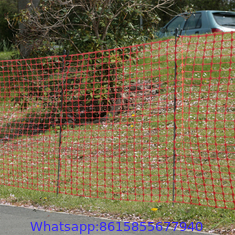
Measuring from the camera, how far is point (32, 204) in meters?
5.52

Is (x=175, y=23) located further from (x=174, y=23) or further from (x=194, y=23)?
(x=194, y=23)

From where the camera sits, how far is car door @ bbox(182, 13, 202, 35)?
39.6 ft

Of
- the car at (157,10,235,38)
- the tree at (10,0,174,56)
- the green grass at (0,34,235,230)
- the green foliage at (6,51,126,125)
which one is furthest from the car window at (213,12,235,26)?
the green grass at (0,34,235,230)

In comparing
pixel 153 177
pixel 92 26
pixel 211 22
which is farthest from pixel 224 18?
pixel 153 177

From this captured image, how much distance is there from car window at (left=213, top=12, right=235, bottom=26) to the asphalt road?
338 inches

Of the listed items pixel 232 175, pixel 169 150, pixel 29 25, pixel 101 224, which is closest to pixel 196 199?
pixel 232 175

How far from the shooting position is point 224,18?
1158 cm

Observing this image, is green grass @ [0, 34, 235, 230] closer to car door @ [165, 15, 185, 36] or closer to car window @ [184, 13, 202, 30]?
car window @ [184, 13, 202, 30]

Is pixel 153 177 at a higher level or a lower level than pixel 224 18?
lower

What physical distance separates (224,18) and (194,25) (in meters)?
1.10

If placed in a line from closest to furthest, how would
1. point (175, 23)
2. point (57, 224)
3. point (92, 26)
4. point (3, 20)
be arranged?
point (57, 224)
point (92, 26)
point (175, 23)
point (3, 20)

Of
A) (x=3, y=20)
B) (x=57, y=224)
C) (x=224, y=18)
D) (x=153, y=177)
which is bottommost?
(x=3, y=20)

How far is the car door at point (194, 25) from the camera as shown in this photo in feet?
39.6

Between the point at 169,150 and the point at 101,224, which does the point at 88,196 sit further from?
the point at 169,150
